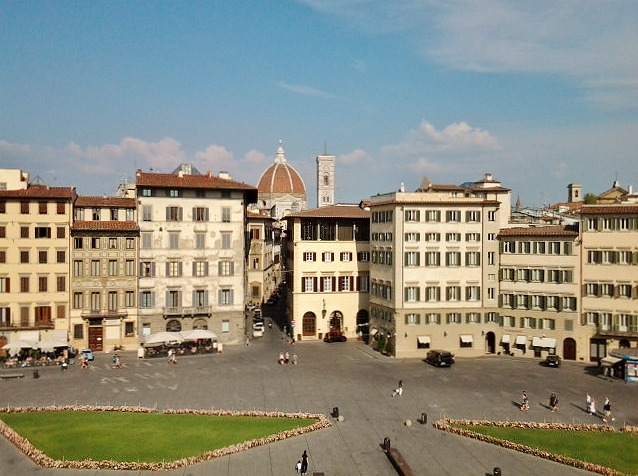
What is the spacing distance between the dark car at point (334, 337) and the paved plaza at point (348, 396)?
3.42 meters

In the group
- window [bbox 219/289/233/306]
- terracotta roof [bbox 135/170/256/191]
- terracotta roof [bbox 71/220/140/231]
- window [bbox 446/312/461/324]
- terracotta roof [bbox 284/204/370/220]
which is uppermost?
terracotta roof [bbox 135/170/256/191]

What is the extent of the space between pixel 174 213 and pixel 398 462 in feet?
146

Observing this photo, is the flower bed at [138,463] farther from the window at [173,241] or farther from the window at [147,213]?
the window at [147,213]

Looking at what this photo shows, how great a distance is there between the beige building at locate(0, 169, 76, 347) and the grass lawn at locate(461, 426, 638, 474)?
4554 cm

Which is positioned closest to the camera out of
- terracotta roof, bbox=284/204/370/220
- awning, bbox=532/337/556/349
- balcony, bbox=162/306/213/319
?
awning, bbox=532/337/556/349

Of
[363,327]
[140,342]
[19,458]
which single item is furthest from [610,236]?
[19,458]

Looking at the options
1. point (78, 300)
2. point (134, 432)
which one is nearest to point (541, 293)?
point (134, 432)

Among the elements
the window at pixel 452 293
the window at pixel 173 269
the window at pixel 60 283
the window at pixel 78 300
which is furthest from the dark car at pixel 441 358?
the window at pixel 60 283

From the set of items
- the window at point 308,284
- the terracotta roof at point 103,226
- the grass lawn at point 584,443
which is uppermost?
the terracotta roof at point 103,226

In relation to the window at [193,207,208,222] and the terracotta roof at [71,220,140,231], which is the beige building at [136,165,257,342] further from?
the terracotta roof at [71,220,140,231]

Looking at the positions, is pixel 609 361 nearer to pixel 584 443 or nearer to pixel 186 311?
pixel 584 443

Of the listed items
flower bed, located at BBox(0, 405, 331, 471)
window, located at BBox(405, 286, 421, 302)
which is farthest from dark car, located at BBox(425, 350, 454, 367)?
flower bed, located at BBox(0, 405, 331, 471)

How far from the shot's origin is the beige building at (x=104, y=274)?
67.4 meters

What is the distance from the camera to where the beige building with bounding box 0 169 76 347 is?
65.2m
